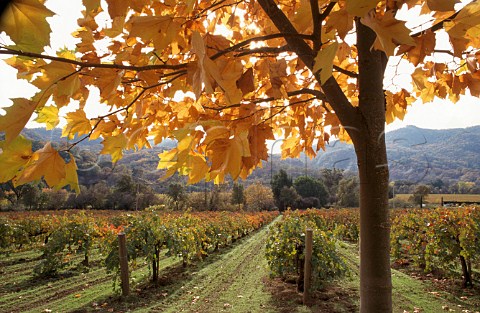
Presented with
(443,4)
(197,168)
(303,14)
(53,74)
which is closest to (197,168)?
(197,168)

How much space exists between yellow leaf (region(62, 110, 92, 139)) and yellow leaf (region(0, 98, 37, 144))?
52 centimetres

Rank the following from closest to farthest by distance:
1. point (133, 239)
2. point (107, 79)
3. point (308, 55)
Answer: point (107, 79) → point (308, 55) → point (133, 239)

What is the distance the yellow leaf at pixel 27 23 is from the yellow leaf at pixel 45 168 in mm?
298

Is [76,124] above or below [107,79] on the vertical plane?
below

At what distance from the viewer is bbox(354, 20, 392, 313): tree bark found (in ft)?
3.87

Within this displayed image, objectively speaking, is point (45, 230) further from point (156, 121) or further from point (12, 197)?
point (12, 197)

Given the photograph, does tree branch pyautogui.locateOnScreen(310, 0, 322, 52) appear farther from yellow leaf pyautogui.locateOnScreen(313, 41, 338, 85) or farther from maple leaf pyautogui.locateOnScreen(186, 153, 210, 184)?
maple leaf pyautogui.locateOnScreen(186, 153, 210, 184)

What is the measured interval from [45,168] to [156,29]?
501 mm


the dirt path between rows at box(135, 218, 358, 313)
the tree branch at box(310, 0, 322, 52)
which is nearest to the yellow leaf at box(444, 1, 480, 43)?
the tree branch at box(310, 0, 322, 52)

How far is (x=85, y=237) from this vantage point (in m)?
11.5

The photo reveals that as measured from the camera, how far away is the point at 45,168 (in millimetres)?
867

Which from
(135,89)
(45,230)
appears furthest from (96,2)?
(45,230)

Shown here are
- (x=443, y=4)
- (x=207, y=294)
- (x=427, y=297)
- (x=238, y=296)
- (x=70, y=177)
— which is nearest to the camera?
(x=443, y=4)

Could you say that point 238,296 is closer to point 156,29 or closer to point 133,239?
point 133,239
